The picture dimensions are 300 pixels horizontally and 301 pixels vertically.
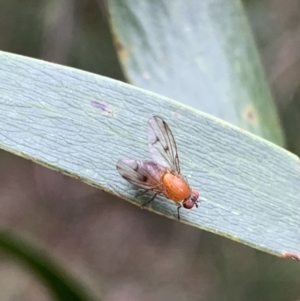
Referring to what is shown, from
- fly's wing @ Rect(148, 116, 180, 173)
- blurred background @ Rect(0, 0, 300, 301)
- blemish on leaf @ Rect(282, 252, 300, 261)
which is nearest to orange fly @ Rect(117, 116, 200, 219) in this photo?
fly's wing @ Rect(148, 116, 180, 173)

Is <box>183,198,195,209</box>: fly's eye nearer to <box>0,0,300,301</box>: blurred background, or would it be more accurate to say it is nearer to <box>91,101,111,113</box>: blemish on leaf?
<box>91,101,111,113</box>: blemish on leaf

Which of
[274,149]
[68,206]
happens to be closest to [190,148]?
[274,149]

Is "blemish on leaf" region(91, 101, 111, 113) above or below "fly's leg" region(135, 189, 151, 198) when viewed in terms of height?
above

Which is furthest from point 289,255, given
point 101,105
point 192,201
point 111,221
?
point 111,221

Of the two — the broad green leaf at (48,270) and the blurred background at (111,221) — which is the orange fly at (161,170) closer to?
the broad green leaf at (48,270)

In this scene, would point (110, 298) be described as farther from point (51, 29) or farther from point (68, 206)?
point (51, 29)

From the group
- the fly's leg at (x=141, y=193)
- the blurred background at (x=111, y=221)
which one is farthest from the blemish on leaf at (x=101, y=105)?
the blurred background at (x=111, y=221)

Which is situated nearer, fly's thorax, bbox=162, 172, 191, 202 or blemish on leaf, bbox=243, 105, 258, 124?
fly's thorax, bbox=162, 172, 191, 202

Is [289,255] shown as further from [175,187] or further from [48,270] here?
[48,270]
